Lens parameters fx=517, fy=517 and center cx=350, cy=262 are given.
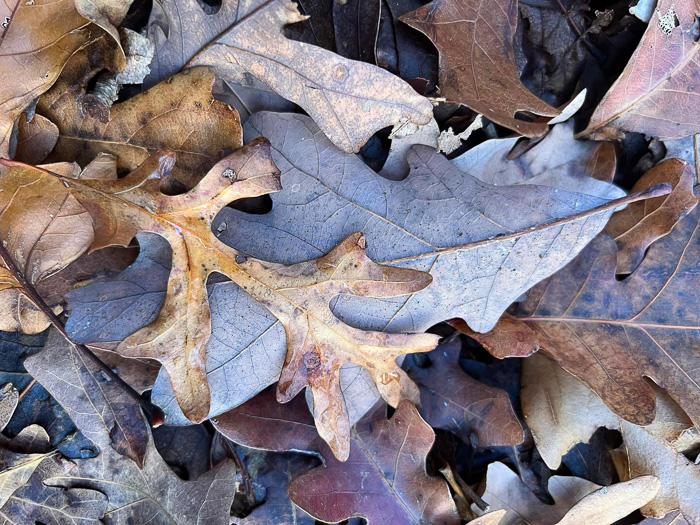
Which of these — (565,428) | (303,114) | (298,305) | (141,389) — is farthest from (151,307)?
(565,428)

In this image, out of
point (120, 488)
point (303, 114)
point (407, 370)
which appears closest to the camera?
point (303, 114)

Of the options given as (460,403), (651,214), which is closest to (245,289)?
(460,403)

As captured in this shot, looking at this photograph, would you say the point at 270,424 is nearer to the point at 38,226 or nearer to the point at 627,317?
the point at 38,226

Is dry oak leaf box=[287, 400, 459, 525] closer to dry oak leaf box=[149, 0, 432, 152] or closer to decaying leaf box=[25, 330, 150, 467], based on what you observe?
decaying leaf box=[25, 330, 150, 467]

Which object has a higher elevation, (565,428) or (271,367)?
(271,367)

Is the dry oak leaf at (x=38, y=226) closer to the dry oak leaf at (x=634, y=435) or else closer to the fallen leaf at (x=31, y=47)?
the fallen leaf at (x=31, y=47)

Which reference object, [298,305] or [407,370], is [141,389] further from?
[407,370]
